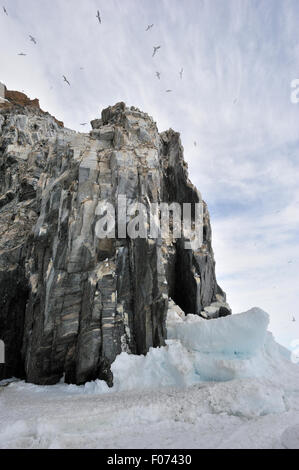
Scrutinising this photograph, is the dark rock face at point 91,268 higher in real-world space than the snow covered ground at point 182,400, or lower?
higher

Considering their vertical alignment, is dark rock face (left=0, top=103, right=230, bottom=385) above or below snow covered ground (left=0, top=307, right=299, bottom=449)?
above

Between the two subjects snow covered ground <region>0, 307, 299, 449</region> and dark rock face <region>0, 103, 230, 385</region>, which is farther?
dark rock face <region>0, 103, 230, 385</region>

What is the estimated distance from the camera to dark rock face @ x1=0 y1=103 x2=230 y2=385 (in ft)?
52.6

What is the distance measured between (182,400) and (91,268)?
33.5ft

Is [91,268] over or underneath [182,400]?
over

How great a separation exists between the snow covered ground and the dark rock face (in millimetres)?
1455

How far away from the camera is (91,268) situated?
1734cm

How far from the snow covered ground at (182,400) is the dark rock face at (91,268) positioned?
1.46m

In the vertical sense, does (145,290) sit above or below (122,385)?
above

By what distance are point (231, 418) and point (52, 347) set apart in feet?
41.0

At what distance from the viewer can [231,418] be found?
8.68 metres

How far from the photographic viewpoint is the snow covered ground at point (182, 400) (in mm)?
7363
